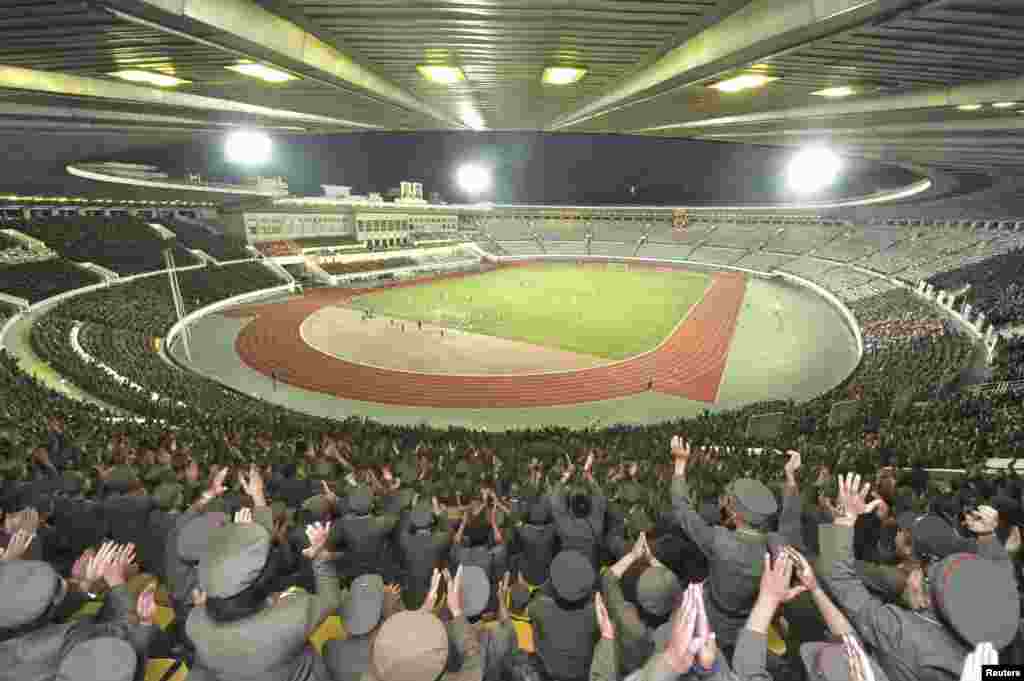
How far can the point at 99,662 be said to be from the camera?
2.30 meters

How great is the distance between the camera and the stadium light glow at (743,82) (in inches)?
308

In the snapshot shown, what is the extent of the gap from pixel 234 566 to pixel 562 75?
9163 mm

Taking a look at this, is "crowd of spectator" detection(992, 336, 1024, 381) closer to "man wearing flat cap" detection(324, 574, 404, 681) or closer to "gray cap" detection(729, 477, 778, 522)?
"gray cap" detection(729, 477, 778, 522)

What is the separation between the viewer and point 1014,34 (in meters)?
5.85

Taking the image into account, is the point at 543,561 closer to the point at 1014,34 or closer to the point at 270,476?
the point at 270,476

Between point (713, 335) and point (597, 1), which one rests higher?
point (597, 1)

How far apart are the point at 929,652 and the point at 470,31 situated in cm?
751

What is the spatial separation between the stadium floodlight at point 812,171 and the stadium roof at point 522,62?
4628 centimetres

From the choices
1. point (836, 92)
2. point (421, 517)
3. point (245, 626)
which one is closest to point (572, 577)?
point (245, 626)

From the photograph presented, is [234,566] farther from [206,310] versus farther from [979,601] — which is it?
[206,310]

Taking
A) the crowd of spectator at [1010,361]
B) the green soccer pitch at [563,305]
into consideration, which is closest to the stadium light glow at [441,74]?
the crowd of spectator at [1010,361]

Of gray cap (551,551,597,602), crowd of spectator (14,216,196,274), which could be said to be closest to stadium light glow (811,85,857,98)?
gray cap (551,551,597,602)

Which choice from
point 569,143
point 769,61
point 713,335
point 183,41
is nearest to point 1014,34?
Result: point 769,61

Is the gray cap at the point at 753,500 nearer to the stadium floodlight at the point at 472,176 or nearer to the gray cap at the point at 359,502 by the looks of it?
the gray cap at the point at 359,502
